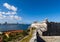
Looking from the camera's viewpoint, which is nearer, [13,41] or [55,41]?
[13,41]

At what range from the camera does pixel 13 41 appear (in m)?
15.2

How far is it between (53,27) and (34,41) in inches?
860

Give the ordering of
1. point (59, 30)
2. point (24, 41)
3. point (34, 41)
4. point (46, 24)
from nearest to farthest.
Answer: point (34, 41) < point (24, 41) < point (46, 24) < point (59, 30)

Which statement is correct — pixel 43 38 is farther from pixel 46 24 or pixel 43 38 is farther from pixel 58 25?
pixel 58 25

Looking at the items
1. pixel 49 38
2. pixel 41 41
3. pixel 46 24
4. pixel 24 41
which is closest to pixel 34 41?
pixel 24 41

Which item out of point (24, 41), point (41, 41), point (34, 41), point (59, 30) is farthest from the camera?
point (59, 30)

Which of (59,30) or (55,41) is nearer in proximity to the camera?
(55,41)

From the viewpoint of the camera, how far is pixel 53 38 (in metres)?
17.8

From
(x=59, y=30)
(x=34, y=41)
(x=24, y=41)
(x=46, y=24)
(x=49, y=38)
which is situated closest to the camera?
(x=34, y=41)

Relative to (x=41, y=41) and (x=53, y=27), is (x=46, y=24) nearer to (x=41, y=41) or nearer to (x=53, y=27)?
(x=53, y=27)

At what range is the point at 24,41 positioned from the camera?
14602 millimetres

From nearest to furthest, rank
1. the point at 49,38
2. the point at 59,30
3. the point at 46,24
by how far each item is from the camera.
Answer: the point at 49,38 < the point at 46,24 < the point at 59,30

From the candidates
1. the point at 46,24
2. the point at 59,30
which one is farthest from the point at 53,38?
the point at 59,30

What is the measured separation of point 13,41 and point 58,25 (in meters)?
21.4
